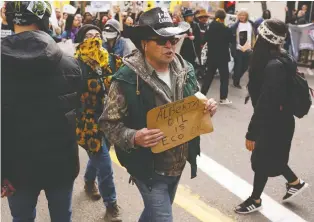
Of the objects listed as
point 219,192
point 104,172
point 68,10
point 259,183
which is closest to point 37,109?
point 104,172

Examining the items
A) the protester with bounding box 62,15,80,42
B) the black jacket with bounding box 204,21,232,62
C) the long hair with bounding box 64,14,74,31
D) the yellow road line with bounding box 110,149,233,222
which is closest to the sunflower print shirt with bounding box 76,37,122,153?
the yellow road line with bounding box 110,149,233,222

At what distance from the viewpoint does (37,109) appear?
204 centimetres

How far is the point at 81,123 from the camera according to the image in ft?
10.6

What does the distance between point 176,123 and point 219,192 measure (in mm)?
1925

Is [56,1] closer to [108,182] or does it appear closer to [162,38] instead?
[108,182]

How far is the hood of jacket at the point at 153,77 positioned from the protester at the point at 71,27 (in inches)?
292

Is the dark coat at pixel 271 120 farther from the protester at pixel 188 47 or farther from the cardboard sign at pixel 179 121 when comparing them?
the protester at pixel 188 47

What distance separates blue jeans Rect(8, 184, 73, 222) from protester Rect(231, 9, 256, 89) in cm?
690

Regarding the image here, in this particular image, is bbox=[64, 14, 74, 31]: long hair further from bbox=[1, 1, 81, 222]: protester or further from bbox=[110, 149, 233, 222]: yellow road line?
bbox=[1, 1, 81, 222]: protester

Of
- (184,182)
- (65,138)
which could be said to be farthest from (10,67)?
(184,182)

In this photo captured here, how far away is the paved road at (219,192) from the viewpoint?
11.7 ft

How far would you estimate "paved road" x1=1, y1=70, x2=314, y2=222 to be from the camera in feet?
11.7

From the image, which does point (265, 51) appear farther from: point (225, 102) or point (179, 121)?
point (225, 102)

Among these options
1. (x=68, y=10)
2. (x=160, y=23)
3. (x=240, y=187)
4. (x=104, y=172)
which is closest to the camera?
(x=160, y=23)
